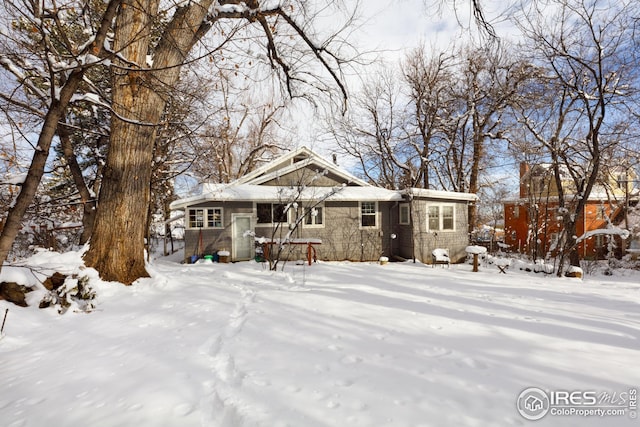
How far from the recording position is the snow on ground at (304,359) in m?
1.98

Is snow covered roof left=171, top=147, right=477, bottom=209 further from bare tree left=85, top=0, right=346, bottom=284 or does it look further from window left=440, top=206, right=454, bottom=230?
bare tree left=85, top=0, right=346, bottom=284

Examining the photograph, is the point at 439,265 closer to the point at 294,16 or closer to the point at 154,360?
the point at 294,16

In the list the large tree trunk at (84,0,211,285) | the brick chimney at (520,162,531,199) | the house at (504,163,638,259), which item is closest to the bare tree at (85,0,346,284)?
the large tree trunk at (84,0,211,285)

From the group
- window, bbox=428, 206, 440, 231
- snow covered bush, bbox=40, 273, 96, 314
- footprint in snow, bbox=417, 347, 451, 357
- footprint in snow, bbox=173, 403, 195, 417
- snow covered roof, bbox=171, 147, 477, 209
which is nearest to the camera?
footprint in snow, bbox=173, 403, 195, 417

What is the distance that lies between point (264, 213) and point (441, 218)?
8.03 metres

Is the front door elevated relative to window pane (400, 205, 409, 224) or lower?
lower

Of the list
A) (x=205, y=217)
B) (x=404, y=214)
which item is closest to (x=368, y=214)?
(x=404, y=214)

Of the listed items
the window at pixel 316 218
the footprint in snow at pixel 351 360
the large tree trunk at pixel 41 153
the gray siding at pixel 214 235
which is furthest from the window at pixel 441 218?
the large tree trunk at pixel 41 153

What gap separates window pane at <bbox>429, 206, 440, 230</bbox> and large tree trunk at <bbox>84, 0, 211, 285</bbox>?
35.2ft

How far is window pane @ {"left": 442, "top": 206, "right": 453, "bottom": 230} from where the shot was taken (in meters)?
12.6

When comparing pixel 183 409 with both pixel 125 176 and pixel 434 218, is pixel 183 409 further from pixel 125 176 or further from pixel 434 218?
pixel 434 218

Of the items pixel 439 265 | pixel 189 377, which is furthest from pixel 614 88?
pixel 189 377

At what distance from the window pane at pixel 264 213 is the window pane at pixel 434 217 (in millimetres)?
7259

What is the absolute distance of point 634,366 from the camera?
2.57 metres
